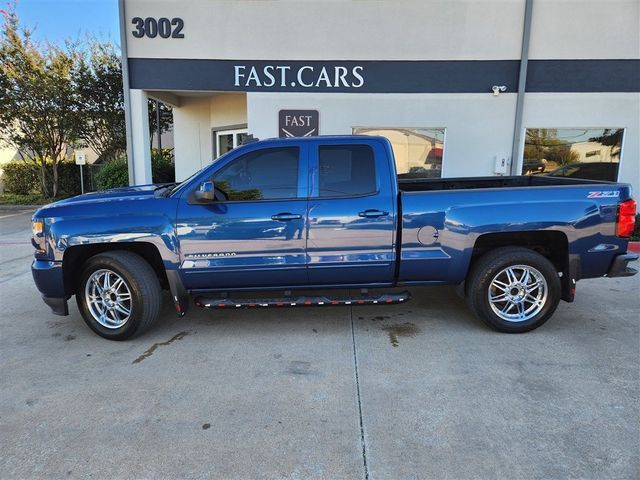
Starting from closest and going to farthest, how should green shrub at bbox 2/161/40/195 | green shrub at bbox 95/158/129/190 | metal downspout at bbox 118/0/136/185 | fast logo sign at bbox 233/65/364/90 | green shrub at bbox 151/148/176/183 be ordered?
1. metal downspout at bbox 118/0/136/185
2. fast logo sign at bbox 233/65/364/90
3. green shrub at bbox 95/158/129/190
4. green shrub at bbox 151/148/176/183
5. green shrub at bbox 2/161/40/195

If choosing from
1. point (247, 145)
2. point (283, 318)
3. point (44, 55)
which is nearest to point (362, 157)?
point (247, 145)

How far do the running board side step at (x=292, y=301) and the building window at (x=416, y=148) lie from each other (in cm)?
579

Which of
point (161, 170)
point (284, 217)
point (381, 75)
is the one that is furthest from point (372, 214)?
point (161, 170)

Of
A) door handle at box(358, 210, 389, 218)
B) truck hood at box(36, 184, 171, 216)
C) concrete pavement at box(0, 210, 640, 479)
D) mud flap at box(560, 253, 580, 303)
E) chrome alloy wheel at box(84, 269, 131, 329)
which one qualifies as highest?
truck hood at box(36, 184, 171, 216)

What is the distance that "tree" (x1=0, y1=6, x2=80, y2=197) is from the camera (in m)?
15.1

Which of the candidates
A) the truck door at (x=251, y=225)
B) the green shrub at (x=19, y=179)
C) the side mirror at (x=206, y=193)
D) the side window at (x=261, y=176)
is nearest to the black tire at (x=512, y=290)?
the truck door at (x=251, y=225)

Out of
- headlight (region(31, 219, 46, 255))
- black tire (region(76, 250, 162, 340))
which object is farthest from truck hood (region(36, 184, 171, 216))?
black tire (region(76, 250, 162, 340))

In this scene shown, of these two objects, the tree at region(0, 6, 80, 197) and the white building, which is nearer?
the white building

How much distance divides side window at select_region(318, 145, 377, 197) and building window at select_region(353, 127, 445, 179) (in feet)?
18.0

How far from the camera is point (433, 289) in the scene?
611cm

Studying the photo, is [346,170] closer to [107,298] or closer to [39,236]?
[107,298]

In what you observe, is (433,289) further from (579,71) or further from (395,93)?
(579,71)

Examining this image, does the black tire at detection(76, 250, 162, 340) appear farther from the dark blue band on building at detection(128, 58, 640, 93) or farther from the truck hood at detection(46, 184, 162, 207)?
the dark blue band on building at detection(128, 58, 640, 93)

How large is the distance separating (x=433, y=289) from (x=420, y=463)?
369 centimetres
